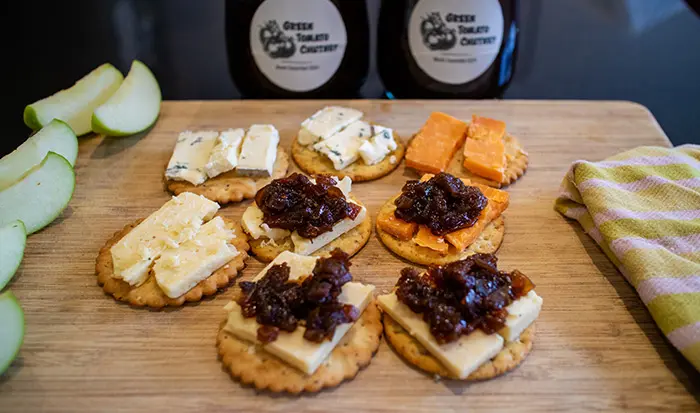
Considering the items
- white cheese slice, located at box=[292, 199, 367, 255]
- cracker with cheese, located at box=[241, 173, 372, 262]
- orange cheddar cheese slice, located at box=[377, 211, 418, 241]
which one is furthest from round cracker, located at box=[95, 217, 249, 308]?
orange cheddar cheese slice, located at box=[377, 211, 418, 241]

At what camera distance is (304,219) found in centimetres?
250

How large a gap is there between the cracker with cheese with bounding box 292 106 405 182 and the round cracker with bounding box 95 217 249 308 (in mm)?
699

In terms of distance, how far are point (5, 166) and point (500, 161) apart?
2364 millimetres

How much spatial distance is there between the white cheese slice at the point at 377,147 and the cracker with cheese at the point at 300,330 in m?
0.83

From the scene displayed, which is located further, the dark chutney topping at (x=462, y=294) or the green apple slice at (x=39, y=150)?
the green apple slice at (x=39, y=150)

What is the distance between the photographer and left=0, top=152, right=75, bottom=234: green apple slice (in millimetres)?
2590

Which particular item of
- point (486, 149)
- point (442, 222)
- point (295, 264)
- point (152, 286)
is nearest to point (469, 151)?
point (486, 149)

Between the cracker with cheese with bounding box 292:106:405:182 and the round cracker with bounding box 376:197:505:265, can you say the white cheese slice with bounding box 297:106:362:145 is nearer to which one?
the cracker with cheese with bounding box 292:106:405:182

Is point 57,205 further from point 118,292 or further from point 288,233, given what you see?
point 288,233

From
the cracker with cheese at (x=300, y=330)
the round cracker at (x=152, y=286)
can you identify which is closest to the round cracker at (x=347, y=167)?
the round cracker at (x=152, y=286)

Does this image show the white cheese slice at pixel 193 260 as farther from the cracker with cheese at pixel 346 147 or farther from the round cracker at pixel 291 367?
the cracker with cheese at pixel 346 147

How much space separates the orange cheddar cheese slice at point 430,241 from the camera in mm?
2480

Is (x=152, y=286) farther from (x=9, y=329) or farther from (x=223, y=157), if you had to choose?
(x=223, y=157)

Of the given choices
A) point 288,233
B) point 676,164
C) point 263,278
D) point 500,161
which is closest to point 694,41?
point 676,164
